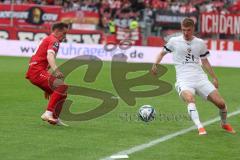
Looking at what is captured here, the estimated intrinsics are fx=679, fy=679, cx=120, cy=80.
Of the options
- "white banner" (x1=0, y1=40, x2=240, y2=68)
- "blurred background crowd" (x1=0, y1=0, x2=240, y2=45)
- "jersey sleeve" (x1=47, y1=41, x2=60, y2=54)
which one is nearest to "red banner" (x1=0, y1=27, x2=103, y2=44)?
"blurred background crowd" (x1=0, y1=0, x2=240, y2=45)

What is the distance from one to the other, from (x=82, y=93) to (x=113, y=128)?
6.20 m

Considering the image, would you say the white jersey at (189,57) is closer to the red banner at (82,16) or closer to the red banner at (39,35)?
the red banner at (39,35)

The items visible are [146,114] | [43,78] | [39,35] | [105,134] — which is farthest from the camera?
[39,35]

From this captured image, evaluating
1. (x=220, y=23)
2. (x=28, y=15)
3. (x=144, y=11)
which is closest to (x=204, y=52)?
(x=220, y=23)

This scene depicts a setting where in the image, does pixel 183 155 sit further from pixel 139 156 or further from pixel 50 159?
pixel 50 159

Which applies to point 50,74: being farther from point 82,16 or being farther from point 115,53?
point 82,16

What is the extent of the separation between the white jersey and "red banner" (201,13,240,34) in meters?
22.4

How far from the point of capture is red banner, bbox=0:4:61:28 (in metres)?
37.3

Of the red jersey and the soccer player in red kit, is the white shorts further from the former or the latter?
the red jersey

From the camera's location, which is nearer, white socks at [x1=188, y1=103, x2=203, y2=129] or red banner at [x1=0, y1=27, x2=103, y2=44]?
white socks at [x1=188, y1=103, x2=203, y2=129]

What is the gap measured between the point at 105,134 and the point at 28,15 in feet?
89.2

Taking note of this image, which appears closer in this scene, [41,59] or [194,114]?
[194,114]

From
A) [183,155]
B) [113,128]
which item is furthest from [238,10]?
[183,155]

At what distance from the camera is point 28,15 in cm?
3750
